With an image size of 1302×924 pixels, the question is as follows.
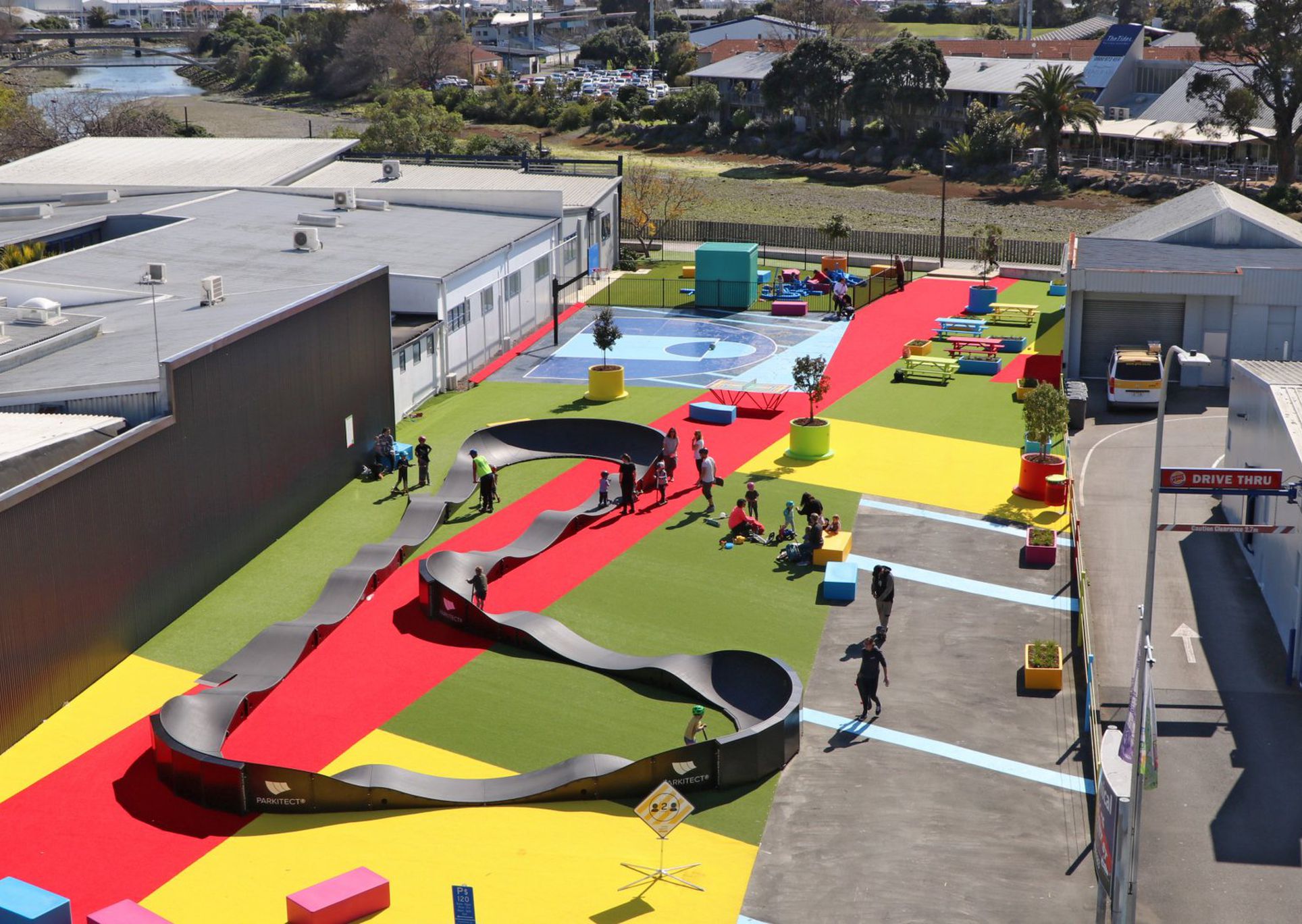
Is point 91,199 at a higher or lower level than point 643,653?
higher

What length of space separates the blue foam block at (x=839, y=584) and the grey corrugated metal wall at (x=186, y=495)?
1319 cm

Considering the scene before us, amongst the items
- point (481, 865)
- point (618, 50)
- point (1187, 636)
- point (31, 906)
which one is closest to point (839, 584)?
point (1187, 636)

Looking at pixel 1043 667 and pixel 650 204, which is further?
pixel 650 204

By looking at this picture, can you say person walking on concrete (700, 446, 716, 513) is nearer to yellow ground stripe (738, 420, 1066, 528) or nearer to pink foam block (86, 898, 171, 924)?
yellow ground stripe (738, 420, 1066, 528)

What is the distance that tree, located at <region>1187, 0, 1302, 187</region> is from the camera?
83.0 m

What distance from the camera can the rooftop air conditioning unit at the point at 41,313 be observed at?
1299 inches

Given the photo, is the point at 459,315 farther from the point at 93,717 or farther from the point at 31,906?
the point at 31,906

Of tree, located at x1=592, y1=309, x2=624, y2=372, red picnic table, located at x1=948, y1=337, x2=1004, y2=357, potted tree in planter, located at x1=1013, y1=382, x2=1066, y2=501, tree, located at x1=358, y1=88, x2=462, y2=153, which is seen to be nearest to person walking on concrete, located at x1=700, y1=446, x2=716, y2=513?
potted tree in planter, located at x1=1013, y1=382, x2=1066, y2=501

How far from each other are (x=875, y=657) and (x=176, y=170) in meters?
50.8

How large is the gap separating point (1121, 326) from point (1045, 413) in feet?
45.1

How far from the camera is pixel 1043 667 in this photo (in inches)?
980

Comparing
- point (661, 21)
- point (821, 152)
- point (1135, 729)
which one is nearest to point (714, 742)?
point (1135, 729)

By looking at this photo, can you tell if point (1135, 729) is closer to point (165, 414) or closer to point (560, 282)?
point (165, 414)

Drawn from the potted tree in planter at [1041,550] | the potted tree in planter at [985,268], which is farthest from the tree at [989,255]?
the potted tree in planter at [1041,550]
